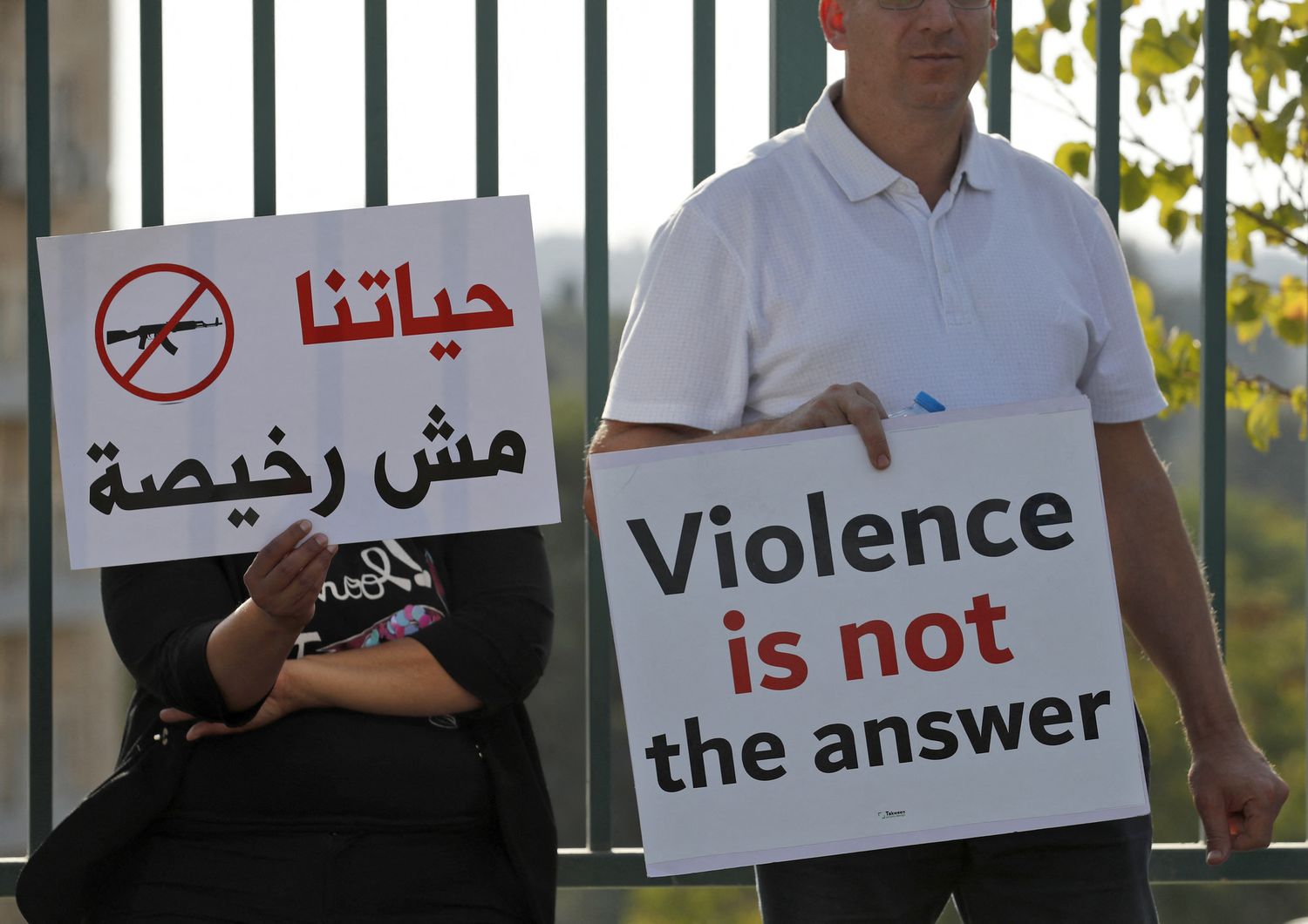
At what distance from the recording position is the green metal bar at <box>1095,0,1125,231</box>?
9.22 ft

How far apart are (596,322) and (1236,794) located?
1263 millimetres

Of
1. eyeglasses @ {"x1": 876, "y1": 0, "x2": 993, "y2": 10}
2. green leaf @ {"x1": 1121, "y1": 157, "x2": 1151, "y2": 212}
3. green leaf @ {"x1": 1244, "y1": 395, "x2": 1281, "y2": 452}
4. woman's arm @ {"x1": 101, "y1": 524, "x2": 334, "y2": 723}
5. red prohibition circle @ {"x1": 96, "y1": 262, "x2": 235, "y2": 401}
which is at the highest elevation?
eyeglasses @ {"x1": 876, "y1": 0, "x2": 993, "y2": 10}

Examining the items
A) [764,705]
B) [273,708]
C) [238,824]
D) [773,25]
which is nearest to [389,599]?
[273,708]

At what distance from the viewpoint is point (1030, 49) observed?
3.03 metres

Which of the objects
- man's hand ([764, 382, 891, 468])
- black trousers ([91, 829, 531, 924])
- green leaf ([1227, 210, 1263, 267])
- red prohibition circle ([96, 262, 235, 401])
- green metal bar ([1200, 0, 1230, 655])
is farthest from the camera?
green leaf ([1227, 210, 1263, 267])

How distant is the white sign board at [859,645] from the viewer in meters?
1.83

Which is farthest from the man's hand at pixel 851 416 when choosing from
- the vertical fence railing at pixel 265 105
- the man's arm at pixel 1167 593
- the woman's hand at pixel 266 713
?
the vertical fence railing at pixel 265 105

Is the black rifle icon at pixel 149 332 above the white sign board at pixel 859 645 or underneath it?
above

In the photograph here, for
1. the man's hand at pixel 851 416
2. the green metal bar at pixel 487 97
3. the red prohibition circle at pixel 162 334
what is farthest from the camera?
the green metal bar at pixel 487 97

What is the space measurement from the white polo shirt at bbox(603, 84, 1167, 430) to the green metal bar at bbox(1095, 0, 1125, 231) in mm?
921

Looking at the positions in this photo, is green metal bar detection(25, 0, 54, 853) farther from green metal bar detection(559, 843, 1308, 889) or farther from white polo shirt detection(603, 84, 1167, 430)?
white polo shirt detection(603, 84, 1167, 430)

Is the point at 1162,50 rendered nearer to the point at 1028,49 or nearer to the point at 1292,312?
the point at 1028,49

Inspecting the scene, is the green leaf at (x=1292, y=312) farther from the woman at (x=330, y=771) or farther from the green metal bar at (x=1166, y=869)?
the woman at (x=330, y=771)

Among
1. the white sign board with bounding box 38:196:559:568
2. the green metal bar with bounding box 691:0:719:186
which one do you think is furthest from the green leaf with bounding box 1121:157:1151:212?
the white sign board with bounding box 38:196:559:568
